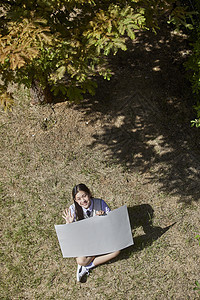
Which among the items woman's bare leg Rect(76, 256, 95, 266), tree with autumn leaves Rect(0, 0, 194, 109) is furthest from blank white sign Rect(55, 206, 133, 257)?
tree with autumn leaves Rect(0, 0, 194, 109)

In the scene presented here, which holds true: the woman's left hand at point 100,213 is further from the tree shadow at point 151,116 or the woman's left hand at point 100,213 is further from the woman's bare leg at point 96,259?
the tree shadow at point 151,116

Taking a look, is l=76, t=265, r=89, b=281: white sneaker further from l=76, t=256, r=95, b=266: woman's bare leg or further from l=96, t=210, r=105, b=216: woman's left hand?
l=96, t=210, r=105, b=216: woman's left hand

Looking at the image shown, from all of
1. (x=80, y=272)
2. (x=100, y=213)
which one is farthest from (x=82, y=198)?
(x=80, y=272)

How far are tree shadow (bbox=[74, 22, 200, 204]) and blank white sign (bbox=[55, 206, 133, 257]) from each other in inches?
48.3

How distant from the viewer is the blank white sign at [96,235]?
4.80m

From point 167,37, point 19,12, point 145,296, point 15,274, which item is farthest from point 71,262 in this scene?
point 167,37

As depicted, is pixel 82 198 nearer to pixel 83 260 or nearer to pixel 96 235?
pixel 96 235

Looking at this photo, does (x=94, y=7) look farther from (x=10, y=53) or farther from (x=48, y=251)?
(x=48, y=251)

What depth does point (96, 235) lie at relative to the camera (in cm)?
485

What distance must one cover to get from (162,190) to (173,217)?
0.47 meters

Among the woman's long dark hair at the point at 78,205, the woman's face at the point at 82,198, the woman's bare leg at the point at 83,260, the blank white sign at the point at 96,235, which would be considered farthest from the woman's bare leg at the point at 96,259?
the woman's face at the point at 82,198

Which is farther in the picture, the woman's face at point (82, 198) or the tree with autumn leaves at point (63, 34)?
the woman's face at point (82, 198)

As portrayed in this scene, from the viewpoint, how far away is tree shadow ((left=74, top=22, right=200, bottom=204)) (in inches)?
233

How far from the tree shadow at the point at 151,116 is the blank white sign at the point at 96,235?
4.03ft
